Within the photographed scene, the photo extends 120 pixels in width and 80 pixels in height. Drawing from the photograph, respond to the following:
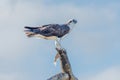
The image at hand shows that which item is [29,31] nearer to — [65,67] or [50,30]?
[50,30]

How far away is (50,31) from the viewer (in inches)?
565

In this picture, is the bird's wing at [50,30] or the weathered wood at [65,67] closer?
the weathered wood at [65,67]

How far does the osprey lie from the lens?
13.9 m

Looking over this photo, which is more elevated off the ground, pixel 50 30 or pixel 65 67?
pixel 50 30

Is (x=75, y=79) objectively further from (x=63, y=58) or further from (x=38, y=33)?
(x=38, y=33)

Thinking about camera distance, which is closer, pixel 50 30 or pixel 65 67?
pixel 65 67

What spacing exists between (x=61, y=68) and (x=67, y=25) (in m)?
2.43

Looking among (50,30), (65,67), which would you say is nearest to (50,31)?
(50,30)

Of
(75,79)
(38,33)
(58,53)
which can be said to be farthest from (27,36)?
(75,79)

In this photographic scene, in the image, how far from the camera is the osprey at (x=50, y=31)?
13.9 meters

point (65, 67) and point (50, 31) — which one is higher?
point (50, 31)

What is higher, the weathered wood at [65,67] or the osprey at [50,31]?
the osprey at [50,31]

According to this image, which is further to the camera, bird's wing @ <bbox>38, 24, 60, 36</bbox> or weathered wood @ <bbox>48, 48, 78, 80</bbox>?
bird's wing @ <bbox>38, 24, 60, 36</bbox>

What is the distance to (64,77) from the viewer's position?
13.2 m
